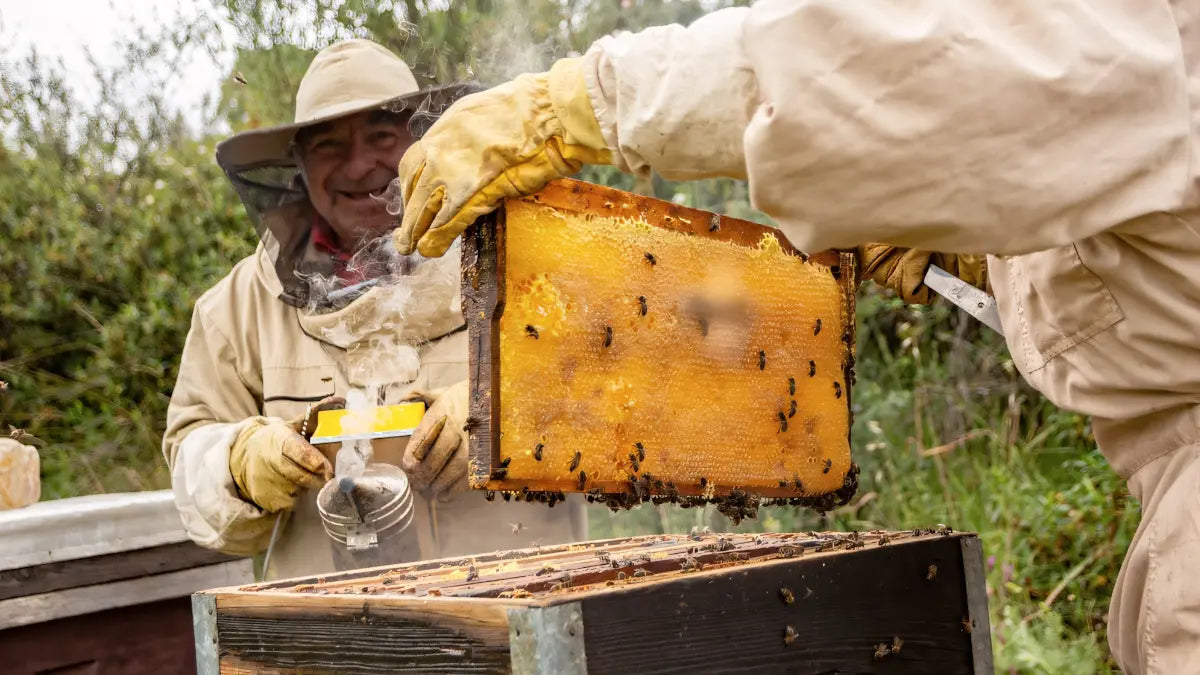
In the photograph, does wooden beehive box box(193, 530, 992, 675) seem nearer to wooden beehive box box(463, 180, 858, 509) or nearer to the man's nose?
wooden beehive box box(463, 180, 858, 509)

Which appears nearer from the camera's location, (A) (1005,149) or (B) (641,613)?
(A) (1005,149)

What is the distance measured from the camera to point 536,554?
2326 millimetres

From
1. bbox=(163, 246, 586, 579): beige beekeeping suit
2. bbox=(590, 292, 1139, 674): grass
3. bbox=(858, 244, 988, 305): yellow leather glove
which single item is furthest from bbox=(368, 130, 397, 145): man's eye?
bbox=(590, 292, 1139, 674): grass

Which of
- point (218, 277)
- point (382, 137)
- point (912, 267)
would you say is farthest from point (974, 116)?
point (218, 277)

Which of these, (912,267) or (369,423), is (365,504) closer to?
(369,423)

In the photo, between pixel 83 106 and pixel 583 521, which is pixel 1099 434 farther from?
pixel 83 106

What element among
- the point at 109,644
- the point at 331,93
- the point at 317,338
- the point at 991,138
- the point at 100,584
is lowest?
the point at 109,644

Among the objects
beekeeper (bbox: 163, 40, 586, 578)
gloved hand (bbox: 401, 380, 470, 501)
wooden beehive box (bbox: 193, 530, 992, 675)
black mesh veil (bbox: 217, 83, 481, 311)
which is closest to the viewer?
wooden beehive box (bbox: 193, 530, 992, 675)

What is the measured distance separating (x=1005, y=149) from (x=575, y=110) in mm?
648

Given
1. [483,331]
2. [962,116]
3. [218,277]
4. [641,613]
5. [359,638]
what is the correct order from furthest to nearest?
[218,277], [483,331], [359,638], [641,613], [962,116]

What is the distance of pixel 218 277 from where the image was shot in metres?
6.07

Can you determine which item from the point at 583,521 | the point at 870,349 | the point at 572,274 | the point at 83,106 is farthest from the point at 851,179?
the point at 83,106

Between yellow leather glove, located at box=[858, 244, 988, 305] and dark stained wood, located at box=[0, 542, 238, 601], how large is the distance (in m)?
2.33

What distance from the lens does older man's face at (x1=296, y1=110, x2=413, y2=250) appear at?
3230mm
